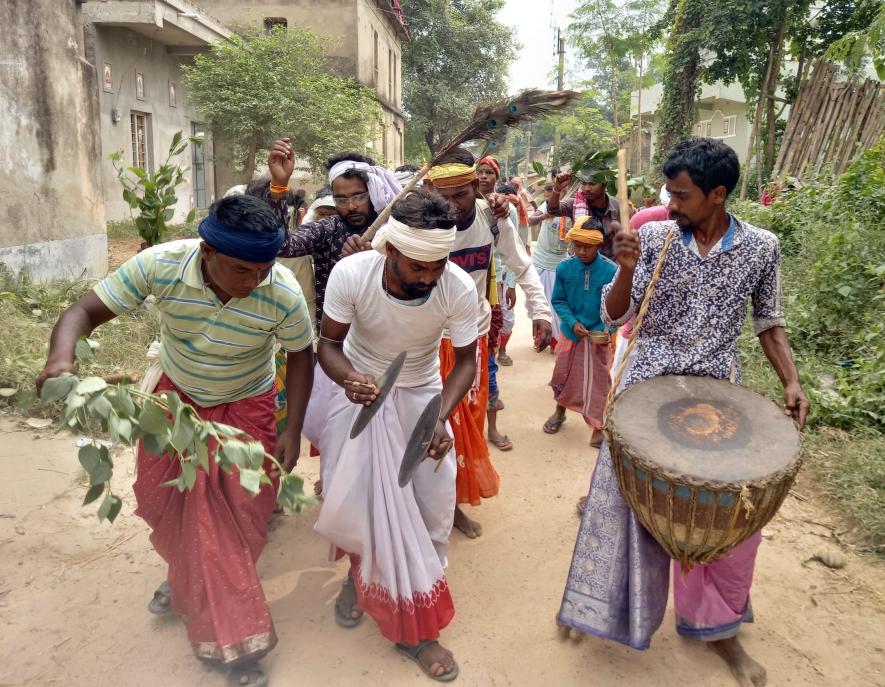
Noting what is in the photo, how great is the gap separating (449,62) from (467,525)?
102 ft

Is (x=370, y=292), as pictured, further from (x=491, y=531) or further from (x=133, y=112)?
(x=133, y=112)

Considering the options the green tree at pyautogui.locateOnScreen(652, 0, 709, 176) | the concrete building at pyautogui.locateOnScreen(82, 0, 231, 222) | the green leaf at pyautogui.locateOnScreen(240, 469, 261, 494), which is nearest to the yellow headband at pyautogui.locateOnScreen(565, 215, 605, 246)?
the green leaf at pyautogui.locateOnScreen(240, 469, 261, 494)

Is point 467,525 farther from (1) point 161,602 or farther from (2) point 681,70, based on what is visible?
(2) point 681,70

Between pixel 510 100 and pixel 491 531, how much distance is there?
2.34 meters

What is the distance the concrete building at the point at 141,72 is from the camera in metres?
11.3

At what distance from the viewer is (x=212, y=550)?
8.32ft

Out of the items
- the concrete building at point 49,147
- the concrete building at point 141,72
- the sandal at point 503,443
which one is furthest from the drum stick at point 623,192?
the concrete building at point 141,72

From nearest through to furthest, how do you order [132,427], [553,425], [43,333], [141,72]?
[132,427] → [553,425] → [43,333] → [141,72]

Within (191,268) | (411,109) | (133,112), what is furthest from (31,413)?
(411,109)

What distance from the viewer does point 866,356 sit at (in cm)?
524

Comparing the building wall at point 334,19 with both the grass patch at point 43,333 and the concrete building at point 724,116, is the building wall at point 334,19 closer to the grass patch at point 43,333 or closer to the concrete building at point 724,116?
the concrete building at point 724,116

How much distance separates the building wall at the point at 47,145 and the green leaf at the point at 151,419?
604cm

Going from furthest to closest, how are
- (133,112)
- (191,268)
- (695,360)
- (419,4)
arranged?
1. (419,4)
2. (133,112)
3. (695,360)
4. (191,268)

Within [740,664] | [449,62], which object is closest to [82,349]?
[740,664]
